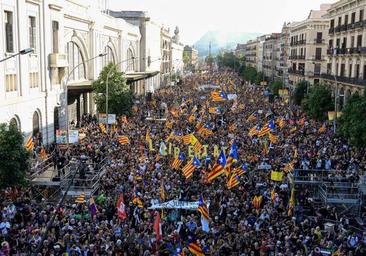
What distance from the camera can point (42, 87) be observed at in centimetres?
3925

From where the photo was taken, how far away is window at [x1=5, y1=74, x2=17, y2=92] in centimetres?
3312

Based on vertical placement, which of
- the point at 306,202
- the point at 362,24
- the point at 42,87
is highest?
the point at 362,24

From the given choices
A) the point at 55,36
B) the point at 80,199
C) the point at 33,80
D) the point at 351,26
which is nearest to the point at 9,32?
the point at 33,80

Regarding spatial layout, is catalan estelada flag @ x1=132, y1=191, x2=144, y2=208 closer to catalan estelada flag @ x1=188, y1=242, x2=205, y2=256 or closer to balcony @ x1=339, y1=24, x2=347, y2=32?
catalan estelada flag @ x1=188, y1=242, x2=205, y2=256

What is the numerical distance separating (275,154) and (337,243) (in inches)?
625

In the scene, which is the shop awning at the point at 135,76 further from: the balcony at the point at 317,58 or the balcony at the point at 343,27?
the balcony at the point at 317,58

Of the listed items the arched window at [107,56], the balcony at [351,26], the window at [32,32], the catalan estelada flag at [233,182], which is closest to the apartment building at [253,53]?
the arched window at [107,56]

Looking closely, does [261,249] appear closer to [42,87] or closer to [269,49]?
[42,87]

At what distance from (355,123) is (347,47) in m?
27.3

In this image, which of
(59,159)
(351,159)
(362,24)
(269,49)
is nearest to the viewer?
(59,159)

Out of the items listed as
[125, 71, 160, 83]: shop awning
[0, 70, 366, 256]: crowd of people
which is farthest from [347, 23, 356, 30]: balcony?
[125, 71, 160, 83]: shop awning

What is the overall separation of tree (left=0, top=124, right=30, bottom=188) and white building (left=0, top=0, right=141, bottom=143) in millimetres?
9307

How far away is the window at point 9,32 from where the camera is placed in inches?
1298

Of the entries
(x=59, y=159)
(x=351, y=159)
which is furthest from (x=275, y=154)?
(x=59, y=159)
